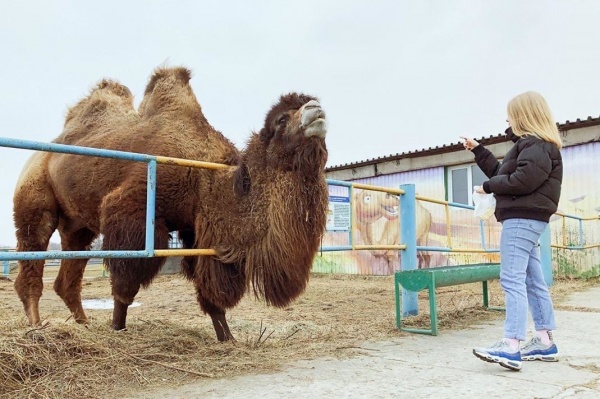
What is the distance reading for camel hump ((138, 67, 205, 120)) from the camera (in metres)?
5.43

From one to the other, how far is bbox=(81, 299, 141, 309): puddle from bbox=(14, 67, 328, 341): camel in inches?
104

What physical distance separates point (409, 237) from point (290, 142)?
266cm

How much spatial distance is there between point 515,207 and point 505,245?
0.88ft

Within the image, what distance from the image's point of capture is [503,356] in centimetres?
337

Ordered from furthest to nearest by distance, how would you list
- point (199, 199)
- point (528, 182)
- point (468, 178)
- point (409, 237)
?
point (468, 178)
point (409, 237)
point (199, 199)
point (528, 182)

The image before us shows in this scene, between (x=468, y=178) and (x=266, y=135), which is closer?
(x=266, y=135)

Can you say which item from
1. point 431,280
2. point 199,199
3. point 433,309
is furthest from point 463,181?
point 199,199

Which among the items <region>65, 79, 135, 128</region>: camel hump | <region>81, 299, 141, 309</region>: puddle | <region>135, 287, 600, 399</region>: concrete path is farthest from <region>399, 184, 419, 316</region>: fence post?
<region>81, 299, 141, 309</region>: puddle

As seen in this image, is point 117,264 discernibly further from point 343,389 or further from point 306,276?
point 343,389

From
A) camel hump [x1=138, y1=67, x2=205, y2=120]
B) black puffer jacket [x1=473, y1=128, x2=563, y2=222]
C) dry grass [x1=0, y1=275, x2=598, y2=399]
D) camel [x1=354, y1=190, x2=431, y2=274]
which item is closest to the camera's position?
dry grass [x1=0, y1=275, x2=598, y2=399]

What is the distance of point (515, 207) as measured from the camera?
362 centimetres

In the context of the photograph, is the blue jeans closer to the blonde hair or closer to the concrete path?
the concrete path

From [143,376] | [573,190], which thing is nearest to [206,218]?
[143,376]

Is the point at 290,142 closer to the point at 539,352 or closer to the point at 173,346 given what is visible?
the point at 173,346
